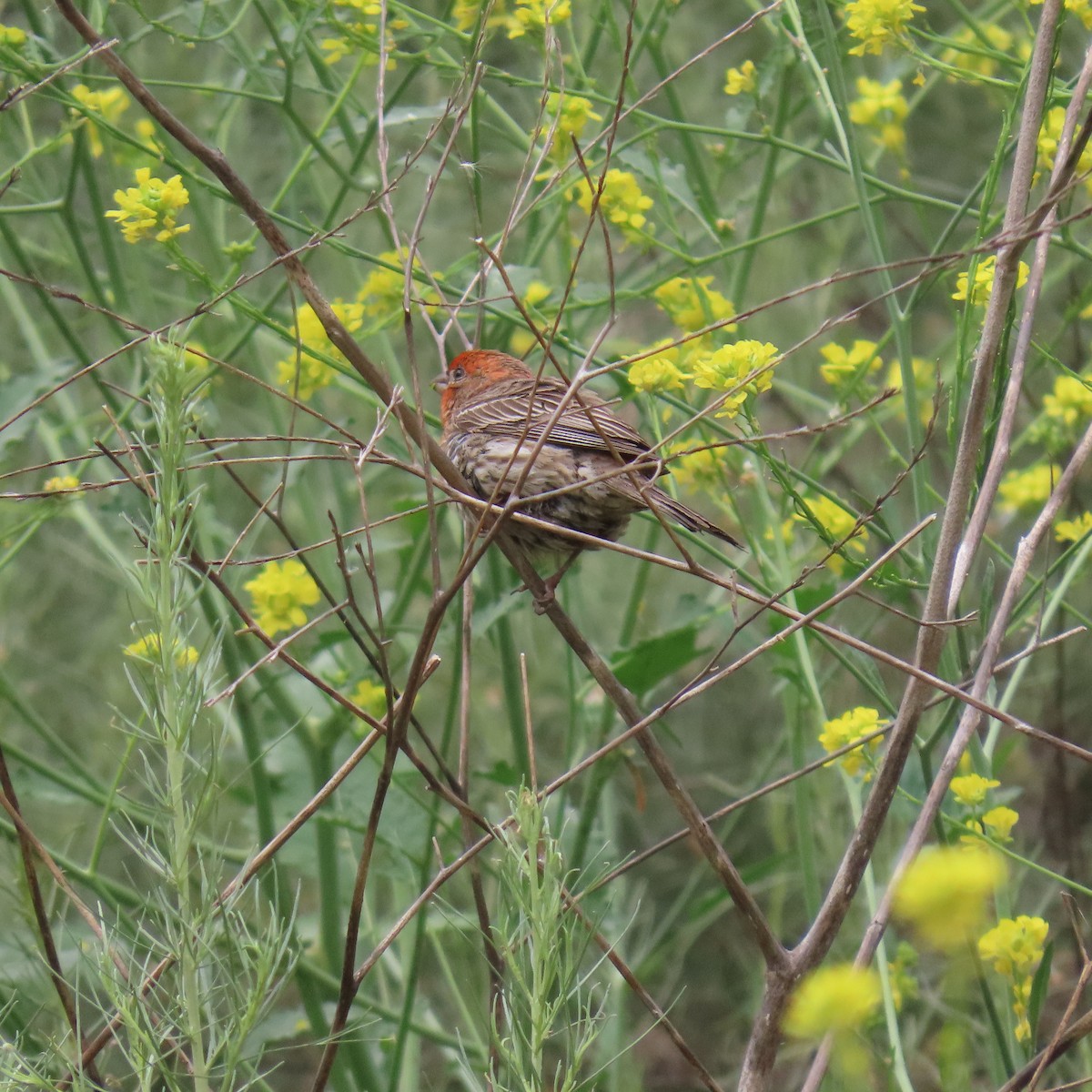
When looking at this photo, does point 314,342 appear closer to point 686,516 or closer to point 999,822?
point 686,516

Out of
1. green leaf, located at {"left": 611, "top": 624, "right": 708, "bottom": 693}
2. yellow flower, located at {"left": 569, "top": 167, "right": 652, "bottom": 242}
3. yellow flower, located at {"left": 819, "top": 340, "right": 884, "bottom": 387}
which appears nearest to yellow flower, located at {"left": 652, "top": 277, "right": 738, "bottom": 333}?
yellow flower, located at {"left": 569, "top": 167, "right": 652, "bottom": 242}

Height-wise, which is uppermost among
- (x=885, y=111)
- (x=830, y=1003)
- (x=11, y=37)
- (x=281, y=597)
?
(x=11, y=37)

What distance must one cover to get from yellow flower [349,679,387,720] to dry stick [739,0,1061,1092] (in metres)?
2.13

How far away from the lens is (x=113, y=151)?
15.4ft

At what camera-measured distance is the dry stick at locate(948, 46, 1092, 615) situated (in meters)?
2.18

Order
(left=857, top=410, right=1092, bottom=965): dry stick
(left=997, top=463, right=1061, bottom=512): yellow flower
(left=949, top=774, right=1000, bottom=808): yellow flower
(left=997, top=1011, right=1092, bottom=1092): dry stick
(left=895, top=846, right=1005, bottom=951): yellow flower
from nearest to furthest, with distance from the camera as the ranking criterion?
(left=895, top=846, right=1005, bottom=951): yellow flower → (left=997, top=1011, right=1092, bottom=1092): dry stick → (left=857, top=410, right=1092, bottom=965): dry stick → (left=949, top=774, right=1000, bottom=808): yellow flower → (left=997, top=463, right=1061, bottom=512): yellow flower

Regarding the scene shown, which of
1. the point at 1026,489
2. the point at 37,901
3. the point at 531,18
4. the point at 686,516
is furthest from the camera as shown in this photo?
the point at 1026,489

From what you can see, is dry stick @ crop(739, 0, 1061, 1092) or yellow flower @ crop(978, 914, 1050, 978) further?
yellow flower @ crop(978, 914, 1050, 978)

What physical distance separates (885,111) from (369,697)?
2412 mm

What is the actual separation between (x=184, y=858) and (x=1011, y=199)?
1.56 metres

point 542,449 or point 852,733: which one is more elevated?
point 542,449

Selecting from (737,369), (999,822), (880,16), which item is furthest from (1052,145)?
(999,822)

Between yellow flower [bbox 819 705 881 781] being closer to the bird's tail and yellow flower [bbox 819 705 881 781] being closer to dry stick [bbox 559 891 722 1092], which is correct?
the bird's tail

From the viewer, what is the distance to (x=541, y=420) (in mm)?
4473
